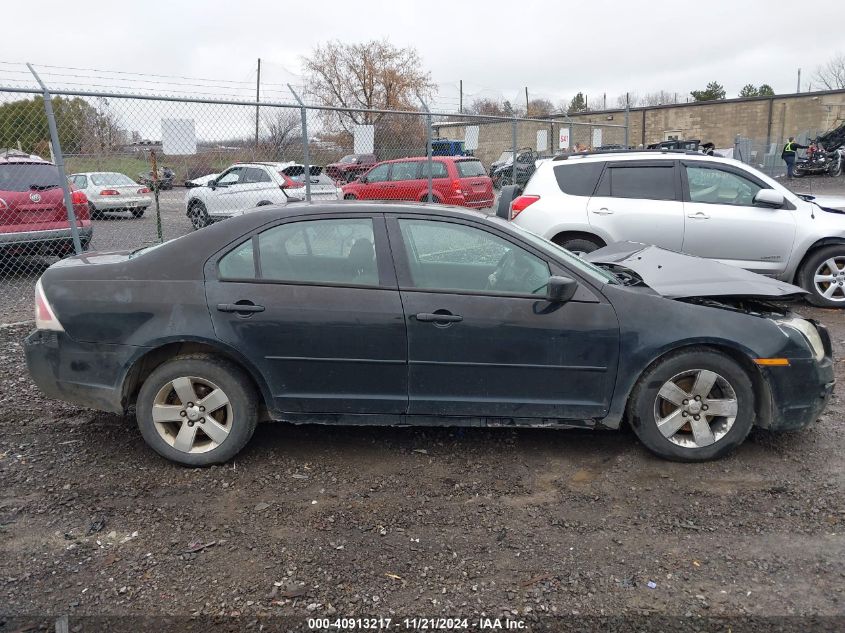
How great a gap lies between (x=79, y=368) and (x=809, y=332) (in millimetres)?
4327

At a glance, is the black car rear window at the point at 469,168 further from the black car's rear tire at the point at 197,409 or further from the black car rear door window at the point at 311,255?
the black car's rear tire at the point at 197,409

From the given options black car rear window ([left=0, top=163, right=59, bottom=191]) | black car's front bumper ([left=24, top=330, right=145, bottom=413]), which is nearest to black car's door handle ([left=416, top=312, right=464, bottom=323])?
black car's front bumper ([left=24, top=330, right=145, bottom=413])

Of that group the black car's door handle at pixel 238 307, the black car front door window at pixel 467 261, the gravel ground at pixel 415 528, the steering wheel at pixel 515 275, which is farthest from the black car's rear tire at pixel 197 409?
the steering wheel at pixel 515 275

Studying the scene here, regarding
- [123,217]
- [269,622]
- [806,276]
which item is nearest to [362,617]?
[269,622]

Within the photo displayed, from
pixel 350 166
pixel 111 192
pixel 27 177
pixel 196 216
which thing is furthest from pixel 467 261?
pixel 111 192

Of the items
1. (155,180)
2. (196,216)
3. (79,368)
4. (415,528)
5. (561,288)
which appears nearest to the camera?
(415,528)

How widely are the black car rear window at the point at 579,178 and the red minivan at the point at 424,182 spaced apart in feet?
13.9

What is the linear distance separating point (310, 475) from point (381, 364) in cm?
78

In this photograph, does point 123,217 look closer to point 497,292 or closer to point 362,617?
point 497,292

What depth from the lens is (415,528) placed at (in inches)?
126

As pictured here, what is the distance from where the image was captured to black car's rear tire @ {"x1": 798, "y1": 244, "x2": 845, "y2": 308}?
7320 mm

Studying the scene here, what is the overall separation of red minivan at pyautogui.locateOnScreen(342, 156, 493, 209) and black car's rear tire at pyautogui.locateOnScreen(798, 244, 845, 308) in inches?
257

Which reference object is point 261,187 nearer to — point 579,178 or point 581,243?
point 579,178

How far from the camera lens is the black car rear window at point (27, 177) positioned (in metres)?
8.46
